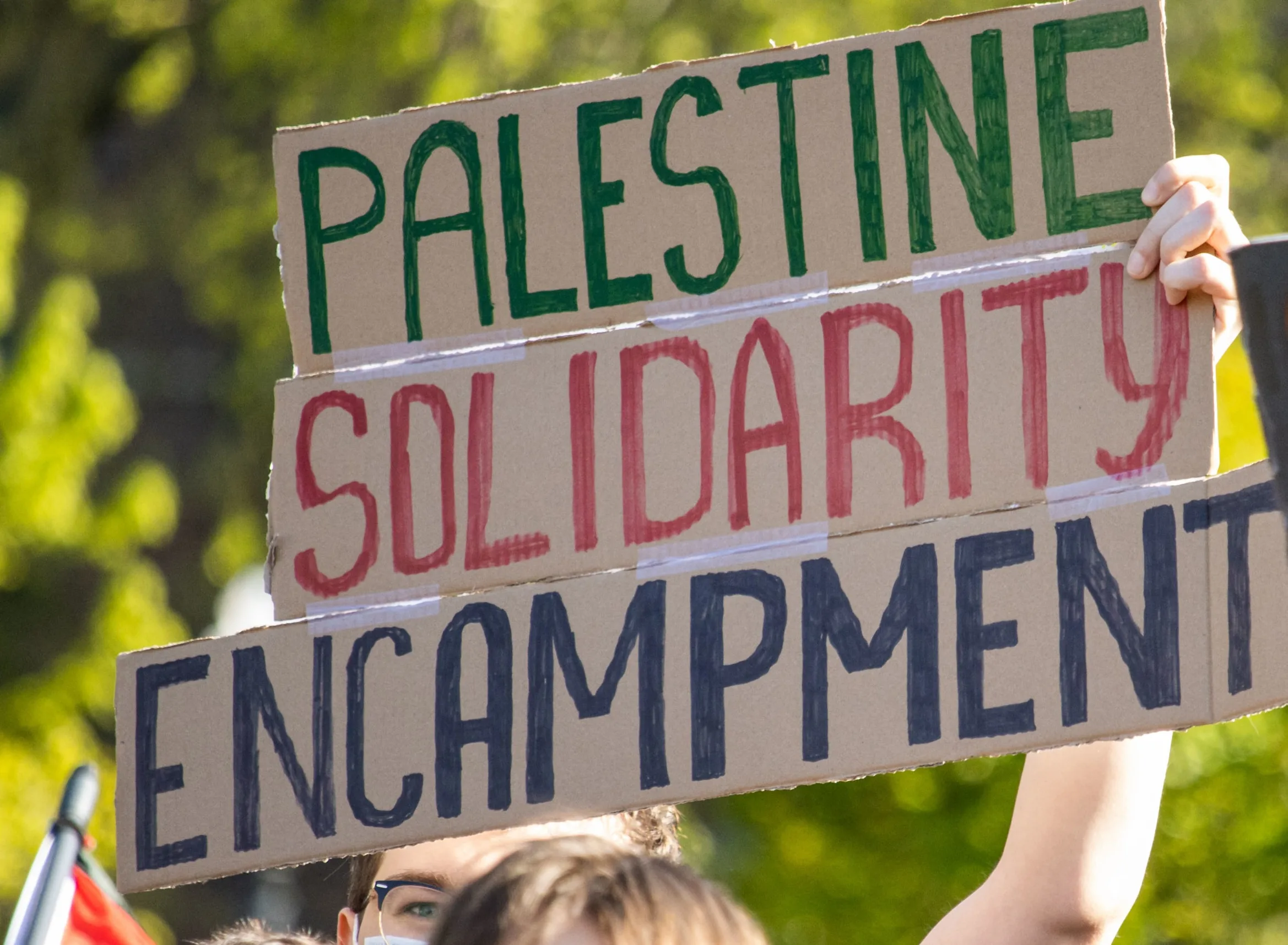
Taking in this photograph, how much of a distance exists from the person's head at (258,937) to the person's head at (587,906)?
2.77 feet

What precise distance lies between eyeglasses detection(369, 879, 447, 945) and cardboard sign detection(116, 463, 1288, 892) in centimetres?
14

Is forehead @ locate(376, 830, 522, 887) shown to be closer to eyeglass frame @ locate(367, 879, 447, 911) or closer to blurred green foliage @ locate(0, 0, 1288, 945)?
eyeglass frame @ locate(367, 879, 447, 911)

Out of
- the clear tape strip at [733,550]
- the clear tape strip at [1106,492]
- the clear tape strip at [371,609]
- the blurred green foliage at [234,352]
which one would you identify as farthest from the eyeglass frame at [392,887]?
the blurred green foliage at [234,352]

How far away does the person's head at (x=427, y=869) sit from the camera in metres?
2.08

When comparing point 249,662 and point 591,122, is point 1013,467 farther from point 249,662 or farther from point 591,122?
point 249,662

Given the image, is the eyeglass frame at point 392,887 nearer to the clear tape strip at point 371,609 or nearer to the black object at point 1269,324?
the clear tape strip at point 371,609

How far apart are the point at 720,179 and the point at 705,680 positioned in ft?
1.95

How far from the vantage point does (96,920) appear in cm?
274

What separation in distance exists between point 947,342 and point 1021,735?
448 millimetres

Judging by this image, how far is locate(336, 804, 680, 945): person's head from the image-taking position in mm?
2084

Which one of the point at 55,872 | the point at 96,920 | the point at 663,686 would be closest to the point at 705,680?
the point at 663,686

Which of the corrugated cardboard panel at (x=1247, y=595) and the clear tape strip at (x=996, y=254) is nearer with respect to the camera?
the corrugated cardboard panel at (x=1247, y=595)

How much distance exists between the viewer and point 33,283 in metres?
8.96

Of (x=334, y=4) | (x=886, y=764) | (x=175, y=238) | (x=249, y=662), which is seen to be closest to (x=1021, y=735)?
(x=886, y=764)
